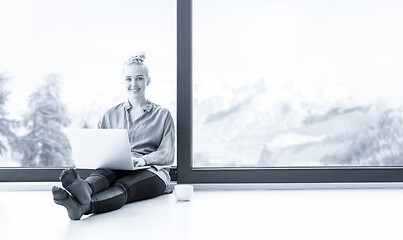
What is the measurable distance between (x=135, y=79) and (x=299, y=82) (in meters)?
1.36

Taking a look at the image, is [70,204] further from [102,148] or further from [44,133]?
[44,133]

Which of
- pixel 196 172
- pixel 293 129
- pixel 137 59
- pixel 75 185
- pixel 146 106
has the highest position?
pixel 137 59

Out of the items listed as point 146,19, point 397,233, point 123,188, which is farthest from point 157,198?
point 146,19

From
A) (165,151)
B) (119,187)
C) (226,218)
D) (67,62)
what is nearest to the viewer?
(226,218)

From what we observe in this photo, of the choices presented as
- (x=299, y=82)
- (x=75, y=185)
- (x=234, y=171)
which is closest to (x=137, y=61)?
(x=234, y=171)

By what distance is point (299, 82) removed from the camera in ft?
11.9

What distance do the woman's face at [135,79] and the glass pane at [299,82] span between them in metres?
0.53

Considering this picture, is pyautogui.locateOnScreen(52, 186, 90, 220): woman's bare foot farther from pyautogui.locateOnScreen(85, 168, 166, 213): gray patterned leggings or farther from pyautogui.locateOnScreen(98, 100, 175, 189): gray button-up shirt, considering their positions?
pyautogui.locateOnScreen(98, 100, 175, 189): gray button-up shirt

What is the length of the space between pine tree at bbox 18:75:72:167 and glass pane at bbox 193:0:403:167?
1.09 metres

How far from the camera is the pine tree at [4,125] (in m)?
3.54

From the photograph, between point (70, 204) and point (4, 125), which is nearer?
point (70, 204)

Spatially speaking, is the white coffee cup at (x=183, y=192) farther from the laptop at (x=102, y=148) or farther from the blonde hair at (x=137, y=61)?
the blonde hair at (x=137, y=61)

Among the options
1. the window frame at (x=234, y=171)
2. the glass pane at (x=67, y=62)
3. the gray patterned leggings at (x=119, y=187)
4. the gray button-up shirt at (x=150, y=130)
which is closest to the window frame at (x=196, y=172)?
the window frame at (x=234, y=171)

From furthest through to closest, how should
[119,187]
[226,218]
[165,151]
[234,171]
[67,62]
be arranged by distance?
[67,62], [234,171], [165,151], [119,187], [226,218]
